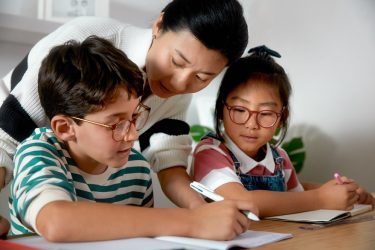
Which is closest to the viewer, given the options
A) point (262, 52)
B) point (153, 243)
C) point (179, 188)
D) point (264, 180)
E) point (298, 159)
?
point (153, 243)

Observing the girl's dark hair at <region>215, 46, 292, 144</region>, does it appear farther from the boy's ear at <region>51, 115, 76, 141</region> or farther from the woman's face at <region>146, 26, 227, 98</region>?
the boy's ear at <region>51, 115, 76, 141</region>

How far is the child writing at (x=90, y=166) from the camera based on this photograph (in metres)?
0.76

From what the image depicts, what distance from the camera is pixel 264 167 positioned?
1362mm

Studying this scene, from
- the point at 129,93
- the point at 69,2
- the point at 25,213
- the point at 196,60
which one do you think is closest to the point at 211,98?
the point at 69,2

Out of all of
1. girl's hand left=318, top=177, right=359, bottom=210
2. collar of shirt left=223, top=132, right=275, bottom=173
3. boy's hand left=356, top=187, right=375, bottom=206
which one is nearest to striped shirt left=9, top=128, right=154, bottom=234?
collar of shirt left=223, top=132, right=275, bottom=173

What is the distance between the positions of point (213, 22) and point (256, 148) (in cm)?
42

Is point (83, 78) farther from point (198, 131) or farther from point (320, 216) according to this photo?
point (198, 131)

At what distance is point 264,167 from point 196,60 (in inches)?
16.4

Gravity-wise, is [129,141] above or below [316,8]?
below

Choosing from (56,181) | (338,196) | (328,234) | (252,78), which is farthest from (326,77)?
(56,181)

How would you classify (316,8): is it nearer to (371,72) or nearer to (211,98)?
(371,72)

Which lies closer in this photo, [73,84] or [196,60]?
→ [73,84]

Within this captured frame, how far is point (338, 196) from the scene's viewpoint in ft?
4.07

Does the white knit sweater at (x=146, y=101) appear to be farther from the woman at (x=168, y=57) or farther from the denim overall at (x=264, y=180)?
the denim overall at (x=264, y=180)
